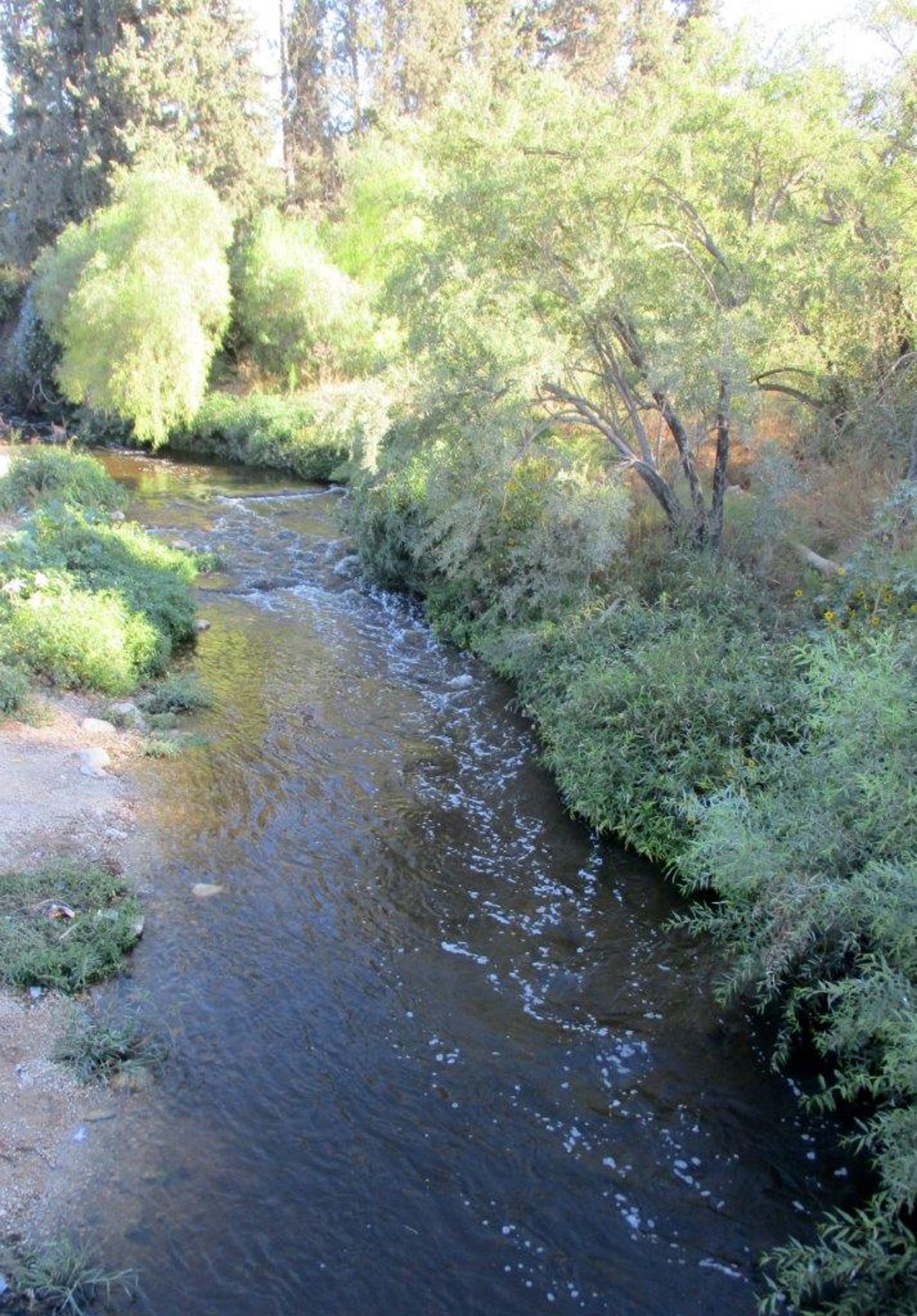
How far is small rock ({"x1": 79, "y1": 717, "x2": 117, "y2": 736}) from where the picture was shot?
34.2ft

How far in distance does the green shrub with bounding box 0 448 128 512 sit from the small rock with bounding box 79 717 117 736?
719 cm

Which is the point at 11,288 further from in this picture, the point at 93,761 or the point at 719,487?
the point at 93,761

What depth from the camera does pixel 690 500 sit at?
1471 centimetres

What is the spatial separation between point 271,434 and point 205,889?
20.9 m

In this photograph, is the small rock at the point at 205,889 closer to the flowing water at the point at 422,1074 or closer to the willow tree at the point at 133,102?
the flowing water at the point at 422,1074

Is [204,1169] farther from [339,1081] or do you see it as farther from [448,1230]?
[448,1230]

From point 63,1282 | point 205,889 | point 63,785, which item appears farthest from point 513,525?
point 63,1282

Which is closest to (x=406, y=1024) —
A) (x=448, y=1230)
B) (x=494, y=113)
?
(x=448, y=1230)

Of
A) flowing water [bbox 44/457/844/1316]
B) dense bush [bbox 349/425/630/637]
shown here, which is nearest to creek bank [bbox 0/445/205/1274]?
flowing water [bbox 44/457/844/1316]

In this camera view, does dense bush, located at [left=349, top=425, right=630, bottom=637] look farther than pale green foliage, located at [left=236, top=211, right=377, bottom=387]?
No

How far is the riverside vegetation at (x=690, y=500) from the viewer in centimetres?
642

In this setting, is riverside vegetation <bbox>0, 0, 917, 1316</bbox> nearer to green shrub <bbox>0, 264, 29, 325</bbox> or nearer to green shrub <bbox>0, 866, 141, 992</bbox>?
green shrub <bbox>0, 866, 141, 992</bbox>

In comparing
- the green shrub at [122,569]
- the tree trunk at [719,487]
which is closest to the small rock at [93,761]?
the green shrub at [122,569]

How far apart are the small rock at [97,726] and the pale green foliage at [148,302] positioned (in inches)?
637
